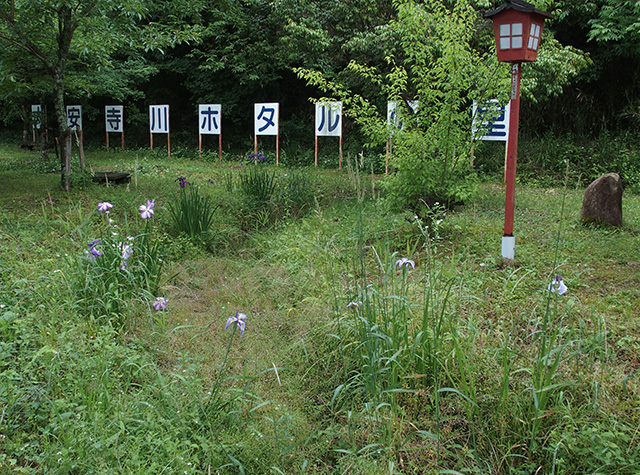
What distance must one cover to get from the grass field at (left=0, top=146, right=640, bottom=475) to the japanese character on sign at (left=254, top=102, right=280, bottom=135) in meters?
7.40

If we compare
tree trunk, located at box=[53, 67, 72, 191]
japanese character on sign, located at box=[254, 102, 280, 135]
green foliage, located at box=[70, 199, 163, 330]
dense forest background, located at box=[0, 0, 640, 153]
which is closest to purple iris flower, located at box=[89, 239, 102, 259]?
green foliage, located at box=[70, 199, 163, 330]

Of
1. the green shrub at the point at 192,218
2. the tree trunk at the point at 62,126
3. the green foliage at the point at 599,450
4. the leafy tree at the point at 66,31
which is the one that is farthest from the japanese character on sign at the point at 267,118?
the green foliage at the point at 599,450

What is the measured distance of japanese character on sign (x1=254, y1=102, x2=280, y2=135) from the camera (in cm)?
1130

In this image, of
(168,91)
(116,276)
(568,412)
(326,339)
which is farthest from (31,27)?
(168,91)

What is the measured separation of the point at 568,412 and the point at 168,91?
51.8ft

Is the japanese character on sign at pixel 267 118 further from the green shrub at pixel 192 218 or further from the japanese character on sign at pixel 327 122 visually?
the green shrub at pixel 192 218

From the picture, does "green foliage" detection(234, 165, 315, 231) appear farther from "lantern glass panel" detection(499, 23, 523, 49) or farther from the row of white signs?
"lantern glass panel" detection(499, 23, 523, 49)

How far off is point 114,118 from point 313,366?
1369 cm

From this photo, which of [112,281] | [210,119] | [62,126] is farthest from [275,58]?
[112,281]

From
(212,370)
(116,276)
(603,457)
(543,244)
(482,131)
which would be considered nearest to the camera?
(603,457)

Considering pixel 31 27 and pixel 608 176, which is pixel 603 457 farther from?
pixel 31 27

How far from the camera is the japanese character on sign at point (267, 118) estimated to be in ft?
37.1

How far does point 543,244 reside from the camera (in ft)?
15.3

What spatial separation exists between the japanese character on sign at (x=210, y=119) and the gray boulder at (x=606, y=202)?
895 centimetres
